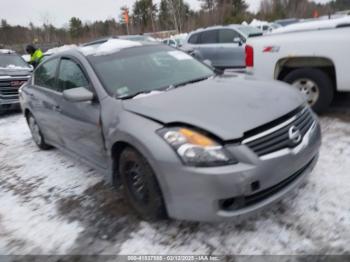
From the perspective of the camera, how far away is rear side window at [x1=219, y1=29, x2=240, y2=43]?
10422mm

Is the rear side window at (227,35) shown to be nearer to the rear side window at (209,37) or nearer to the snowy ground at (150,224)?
the rear side window at (209,37)

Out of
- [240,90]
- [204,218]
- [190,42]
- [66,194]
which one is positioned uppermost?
[190,42]

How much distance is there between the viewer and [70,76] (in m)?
3.90

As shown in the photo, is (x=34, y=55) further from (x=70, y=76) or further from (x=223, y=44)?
(x=70, y=76)

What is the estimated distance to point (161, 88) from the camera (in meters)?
3.32

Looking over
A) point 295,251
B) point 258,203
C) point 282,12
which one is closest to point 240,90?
point 258,203

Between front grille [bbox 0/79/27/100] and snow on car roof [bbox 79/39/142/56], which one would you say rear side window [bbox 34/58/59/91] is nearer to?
snow on car roof [bbox 79/39/142/56]

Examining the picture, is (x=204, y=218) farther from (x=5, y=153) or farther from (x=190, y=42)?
(x=190, y=42)

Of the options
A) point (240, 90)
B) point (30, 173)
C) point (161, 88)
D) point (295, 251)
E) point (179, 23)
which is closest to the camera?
point (295, 251)

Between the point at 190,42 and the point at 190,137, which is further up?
the point at 190,42

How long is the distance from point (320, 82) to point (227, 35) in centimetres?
604

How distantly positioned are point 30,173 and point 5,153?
1.38m

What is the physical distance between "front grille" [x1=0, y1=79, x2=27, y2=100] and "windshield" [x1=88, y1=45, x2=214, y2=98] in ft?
19.5

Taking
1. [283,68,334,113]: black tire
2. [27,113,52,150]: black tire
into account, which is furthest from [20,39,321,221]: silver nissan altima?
[283,68,334,113]: black tire
